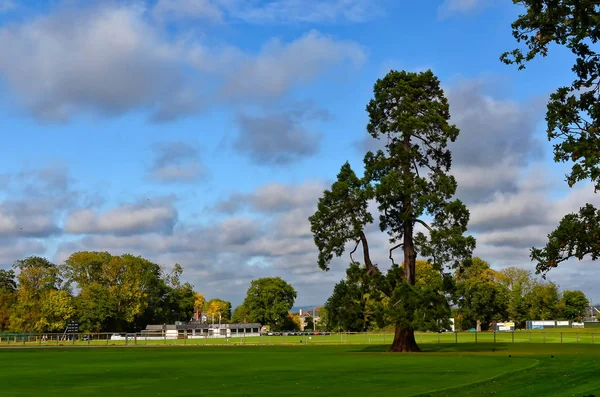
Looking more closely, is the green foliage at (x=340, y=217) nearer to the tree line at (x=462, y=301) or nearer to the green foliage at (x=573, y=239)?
the tree line at (x=462, y=301)

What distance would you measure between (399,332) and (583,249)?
96.5 feet

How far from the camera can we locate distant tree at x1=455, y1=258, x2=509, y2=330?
11839cm

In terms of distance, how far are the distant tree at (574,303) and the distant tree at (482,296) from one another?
32.7 m

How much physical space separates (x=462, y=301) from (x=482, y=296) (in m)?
66.9

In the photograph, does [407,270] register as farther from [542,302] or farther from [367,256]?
[542,302]

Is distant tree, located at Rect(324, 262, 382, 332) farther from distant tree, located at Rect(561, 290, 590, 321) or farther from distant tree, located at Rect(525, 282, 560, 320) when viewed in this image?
distant tree, located at Rect(561, 290, 590, 321)

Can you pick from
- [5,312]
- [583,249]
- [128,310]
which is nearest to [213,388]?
[583,249]

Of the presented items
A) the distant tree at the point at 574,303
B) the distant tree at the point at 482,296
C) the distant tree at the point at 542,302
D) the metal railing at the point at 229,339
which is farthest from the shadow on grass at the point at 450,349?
the distant tree at the point at 574,303

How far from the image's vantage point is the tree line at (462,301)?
48.8 m

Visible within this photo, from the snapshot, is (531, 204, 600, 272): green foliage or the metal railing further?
the metal railing

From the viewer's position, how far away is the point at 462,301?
60062 millimetres

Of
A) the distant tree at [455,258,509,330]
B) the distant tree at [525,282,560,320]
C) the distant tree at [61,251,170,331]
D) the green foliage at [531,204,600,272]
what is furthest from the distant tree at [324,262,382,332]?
the distant tree at [525,282,560,320]

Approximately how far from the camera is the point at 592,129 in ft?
71.7

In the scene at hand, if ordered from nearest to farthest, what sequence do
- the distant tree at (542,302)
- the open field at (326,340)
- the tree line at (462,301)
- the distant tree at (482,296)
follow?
the tree line at (462,301)
the open field at (326,340)
the distant tree at (482,296)
the distant tree at (542,302)
